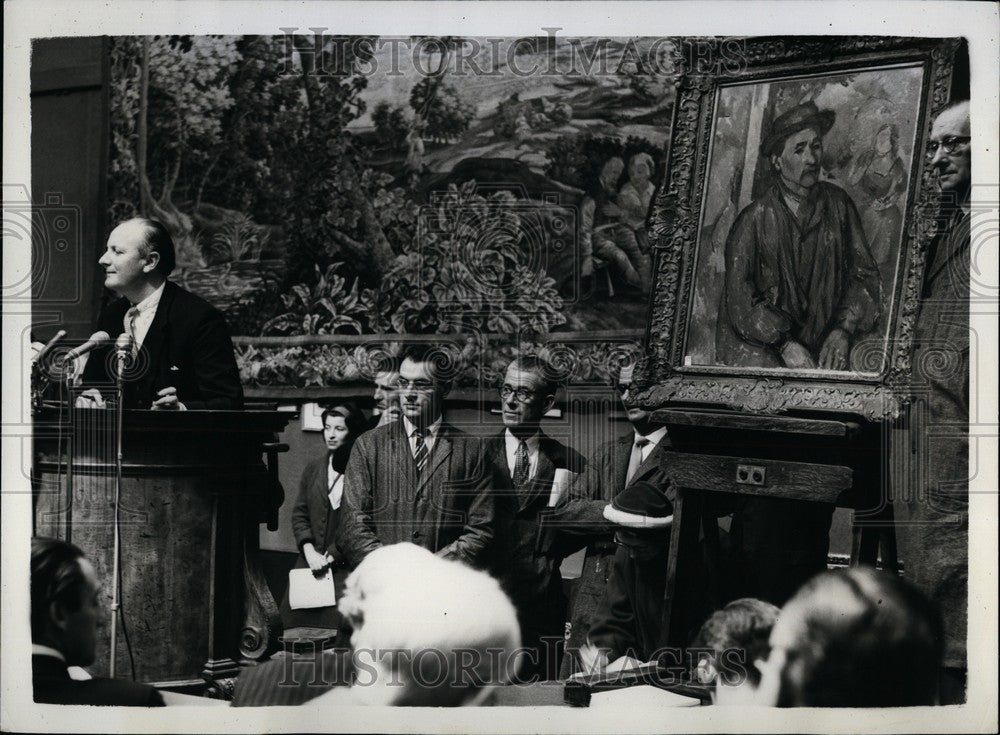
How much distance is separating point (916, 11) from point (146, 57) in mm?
3858

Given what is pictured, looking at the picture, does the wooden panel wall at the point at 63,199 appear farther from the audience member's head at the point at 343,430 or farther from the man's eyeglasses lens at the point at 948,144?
the man's eyeglasses lens at the point at 948,144

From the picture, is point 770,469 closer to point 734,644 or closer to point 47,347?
point 734,644

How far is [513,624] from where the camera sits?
5.94m

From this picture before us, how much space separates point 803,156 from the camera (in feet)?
19.1

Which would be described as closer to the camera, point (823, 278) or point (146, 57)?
point (823, 278)

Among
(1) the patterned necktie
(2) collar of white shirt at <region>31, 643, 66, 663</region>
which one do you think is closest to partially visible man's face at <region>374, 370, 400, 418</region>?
(1) the patterned necktie

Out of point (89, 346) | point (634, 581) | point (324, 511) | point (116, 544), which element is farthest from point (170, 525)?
point (634, 581)

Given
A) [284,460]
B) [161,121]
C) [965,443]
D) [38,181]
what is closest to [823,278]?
[965,443]

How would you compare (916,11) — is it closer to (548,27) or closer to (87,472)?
(548,27)

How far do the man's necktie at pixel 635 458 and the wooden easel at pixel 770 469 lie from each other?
0.18 metres

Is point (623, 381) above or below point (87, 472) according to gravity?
above

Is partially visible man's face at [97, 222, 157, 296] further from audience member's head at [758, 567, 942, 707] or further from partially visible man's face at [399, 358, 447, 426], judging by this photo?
audience member's head at [758, 567, 942, 707]

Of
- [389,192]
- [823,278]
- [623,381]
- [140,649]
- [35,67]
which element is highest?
[35,67]

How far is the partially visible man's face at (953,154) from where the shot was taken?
566 cm
